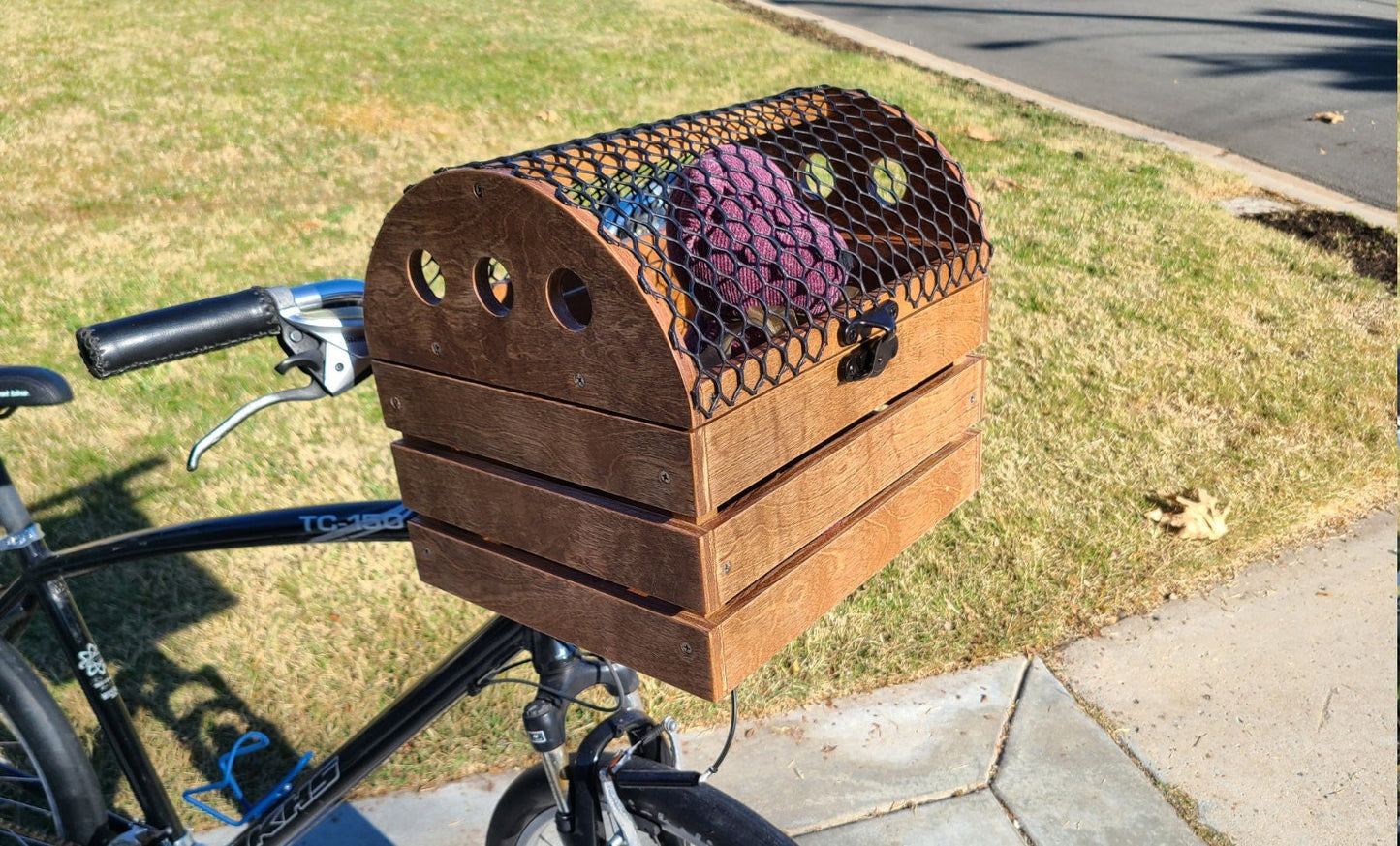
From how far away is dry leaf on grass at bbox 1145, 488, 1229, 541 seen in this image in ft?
12.0

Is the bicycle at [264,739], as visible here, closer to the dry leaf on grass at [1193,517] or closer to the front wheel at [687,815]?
the front wheel at [687,815]

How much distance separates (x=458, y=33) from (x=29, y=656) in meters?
7.51

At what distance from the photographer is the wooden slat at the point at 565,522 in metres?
1.33

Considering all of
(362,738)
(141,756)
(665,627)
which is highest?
(665,627)

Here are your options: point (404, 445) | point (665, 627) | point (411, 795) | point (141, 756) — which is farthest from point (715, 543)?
point (411, 795)

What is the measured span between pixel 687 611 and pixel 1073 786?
1.78m

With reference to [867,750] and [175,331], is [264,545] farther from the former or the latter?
[867,750]

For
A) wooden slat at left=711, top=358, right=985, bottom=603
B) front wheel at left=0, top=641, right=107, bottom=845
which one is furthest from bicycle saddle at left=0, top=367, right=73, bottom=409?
wooden slat at left=711, top=358, right=985, bottom=603

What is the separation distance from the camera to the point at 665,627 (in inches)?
54.3

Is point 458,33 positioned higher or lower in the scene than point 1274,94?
higher

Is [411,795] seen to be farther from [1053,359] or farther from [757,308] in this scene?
[1053,359]

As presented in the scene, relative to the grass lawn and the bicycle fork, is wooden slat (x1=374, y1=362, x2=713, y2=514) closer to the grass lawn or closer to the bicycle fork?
the bicycle fork

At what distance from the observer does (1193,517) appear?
144 inches

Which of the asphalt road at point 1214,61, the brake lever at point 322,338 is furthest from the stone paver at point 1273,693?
the asphalt road at point 1214,61
